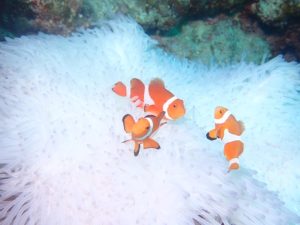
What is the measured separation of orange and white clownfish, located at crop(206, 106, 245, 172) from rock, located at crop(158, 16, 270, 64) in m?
1.34

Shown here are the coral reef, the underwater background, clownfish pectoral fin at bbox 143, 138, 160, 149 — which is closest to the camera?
the underwater background

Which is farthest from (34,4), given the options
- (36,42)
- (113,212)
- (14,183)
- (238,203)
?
(238,203)

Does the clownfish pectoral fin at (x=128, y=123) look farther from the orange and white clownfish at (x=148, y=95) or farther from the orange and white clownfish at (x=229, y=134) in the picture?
the orange and white clownfish at (x=229, y=134)

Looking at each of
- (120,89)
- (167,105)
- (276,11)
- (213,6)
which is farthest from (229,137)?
(276,11)

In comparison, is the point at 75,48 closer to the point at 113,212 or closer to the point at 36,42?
the point at 36,42

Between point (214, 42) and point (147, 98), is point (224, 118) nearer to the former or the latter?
point (147, 98)

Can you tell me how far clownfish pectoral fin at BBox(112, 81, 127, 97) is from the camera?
2047 mm

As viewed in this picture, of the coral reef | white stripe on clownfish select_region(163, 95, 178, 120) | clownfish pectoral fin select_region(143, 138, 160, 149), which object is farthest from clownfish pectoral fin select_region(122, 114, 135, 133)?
the coral reef

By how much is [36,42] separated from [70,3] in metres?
0.85

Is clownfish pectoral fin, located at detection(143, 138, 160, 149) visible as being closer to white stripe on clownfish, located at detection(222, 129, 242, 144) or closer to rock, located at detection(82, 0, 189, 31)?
white stripe on clownfish, located at detection(222, 129, 242, 144)

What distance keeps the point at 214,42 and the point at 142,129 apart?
1.87 metres

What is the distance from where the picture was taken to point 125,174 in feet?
5.60

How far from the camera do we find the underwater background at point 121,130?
166 cm

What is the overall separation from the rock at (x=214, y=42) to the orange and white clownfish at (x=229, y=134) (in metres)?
1.34
